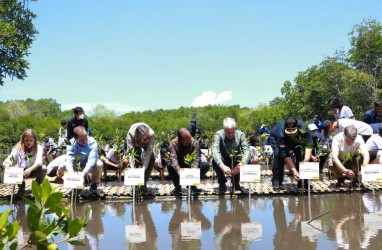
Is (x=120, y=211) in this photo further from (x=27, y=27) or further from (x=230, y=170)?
(x=27, y=27)

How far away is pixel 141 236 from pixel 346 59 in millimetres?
36322

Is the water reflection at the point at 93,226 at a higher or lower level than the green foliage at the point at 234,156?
lower

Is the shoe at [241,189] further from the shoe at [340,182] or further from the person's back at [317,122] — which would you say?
the person's back at [317,122]

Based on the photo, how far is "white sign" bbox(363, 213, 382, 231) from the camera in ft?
14.8

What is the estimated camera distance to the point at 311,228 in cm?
455

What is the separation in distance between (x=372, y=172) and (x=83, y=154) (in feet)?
15.3

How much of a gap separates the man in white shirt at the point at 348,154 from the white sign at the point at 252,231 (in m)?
2.58

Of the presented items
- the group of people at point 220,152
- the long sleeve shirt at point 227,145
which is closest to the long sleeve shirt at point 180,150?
the group of people at point 220,152

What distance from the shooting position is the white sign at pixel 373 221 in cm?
451

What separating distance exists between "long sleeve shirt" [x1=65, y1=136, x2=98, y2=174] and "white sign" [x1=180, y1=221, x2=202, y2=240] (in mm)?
2382

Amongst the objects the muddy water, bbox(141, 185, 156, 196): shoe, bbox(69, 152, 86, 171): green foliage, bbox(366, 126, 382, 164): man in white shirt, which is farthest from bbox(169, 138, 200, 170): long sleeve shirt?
bbox(366, 126, 382, 164): man in white shirt

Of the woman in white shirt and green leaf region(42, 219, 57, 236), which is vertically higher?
the woman in white shirt

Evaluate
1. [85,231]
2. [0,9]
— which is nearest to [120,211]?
[85,231]

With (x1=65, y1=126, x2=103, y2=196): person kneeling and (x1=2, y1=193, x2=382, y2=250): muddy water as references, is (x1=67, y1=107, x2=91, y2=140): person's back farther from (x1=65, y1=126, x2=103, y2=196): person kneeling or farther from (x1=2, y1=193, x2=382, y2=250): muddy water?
(x1=2, y1=193, x2=382, y2=250): muddy water
